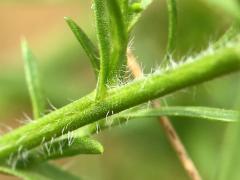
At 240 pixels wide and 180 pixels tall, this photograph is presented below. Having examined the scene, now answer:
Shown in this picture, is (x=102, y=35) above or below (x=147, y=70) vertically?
below

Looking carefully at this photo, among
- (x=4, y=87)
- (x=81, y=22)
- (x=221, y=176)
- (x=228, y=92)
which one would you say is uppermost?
(x=81, y=22)

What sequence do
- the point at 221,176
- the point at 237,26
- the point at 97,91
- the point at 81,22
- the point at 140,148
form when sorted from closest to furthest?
the point at 221,176 → the point at 237,26 → the point at 97,91 → the point at 140,148 → the point at 81,22

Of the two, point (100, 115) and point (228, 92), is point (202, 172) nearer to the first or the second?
point (228, 92)

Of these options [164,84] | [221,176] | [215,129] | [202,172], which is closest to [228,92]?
[215,129]

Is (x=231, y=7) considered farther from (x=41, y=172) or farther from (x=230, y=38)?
(x=41, y=172)

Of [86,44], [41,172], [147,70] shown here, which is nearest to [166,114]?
[86,44]

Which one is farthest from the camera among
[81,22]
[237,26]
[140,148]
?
[81,22]
